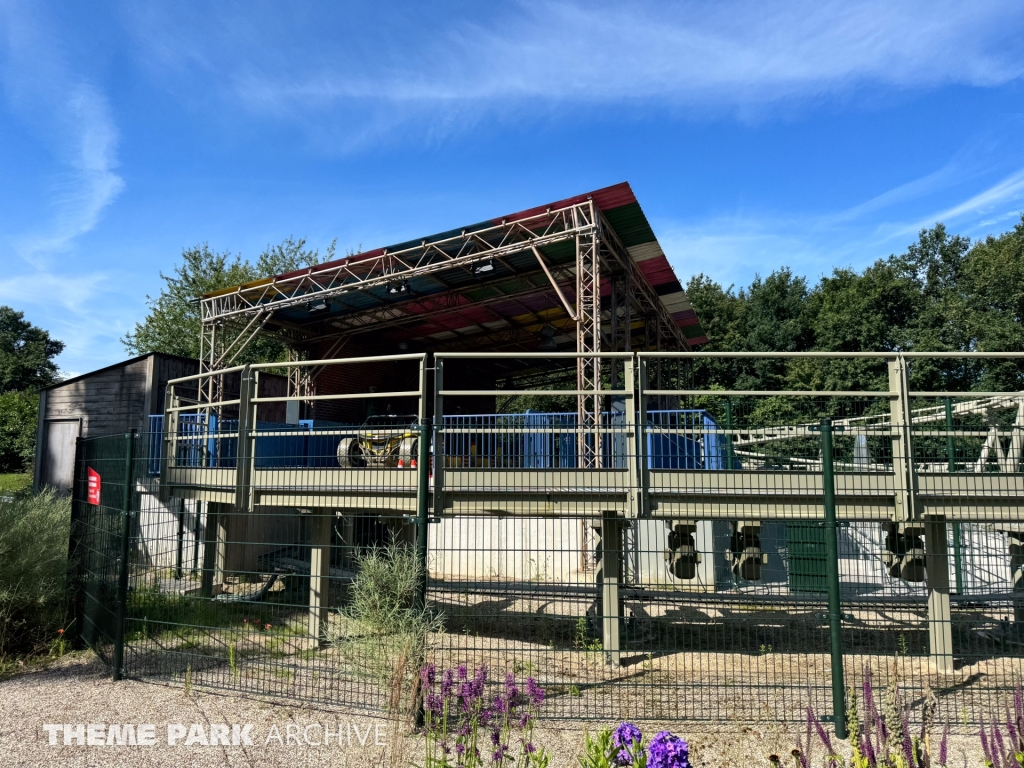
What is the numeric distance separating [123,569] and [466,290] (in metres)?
12.5

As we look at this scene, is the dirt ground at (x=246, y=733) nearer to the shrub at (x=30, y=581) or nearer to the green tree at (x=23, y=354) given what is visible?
the shrub at (x=30, y=581)

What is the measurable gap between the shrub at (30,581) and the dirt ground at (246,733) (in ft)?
3.74

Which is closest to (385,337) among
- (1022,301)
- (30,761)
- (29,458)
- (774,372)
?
(29,458)

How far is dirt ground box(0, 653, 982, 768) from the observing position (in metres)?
4.09

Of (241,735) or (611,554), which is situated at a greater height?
(611,554)

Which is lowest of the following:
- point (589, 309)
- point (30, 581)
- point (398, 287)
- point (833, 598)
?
point (30, 581)

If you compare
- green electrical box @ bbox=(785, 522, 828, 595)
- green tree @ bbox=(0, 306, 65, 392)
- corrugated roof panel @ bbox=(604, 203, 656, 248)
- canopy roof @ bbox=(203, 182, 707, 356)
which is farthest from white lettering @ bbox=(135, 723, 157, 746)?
green tree @ bbox=(0, 306, 65, 392)

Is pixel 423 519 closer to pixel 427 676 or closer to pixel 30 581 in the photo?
pixel 427 676

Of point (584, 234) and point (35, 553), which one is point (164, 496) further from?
point (584, 234)

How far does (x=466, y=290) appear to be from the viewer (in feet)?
56.7

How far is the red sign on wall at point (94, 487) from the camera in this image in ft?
21.3

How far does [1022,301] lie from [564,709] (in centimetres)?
3399

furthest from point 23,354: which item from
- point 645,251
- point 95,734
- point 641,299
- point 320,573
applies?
point 95,734

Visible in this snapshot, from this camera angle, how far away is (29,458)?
27.8m
